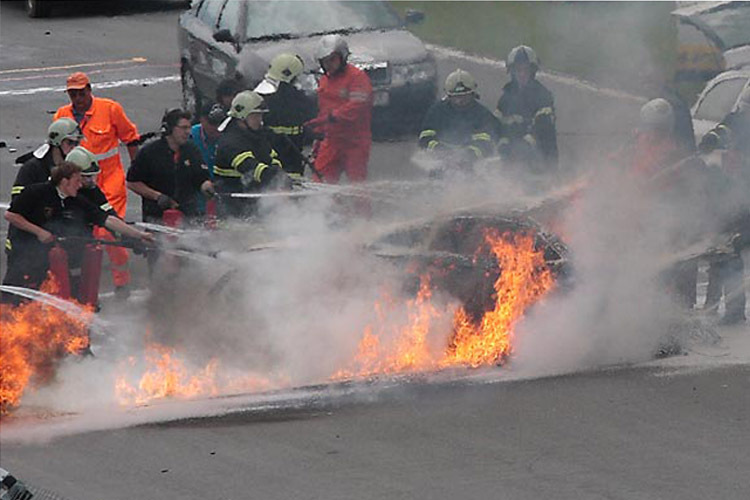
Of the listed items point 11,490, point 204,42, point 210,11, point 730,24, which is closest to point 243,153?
point 11,490

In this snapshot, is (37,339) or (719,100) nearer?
(37,339)

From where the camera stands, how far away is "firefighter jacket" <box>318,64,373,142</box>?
1490cm

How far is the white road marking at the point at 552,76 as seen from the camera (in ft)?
59.5

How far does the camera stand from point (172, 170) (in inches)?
519

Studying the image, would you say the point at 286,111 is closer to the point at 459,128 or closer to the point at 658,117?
the point at 459,128

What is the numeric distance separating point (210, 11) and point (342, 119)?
501 centimetres

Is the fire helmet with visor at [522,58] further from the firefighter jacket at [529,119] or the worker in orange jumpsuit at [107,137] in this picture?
the worker in orange jumpsuit at [107,137]

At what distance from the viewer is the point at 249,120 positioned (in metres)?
13.1

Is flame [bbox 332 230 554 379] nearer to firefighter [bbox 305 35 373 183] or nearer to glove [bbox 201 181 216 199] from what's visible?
glove [bbox 201 181 216 199]

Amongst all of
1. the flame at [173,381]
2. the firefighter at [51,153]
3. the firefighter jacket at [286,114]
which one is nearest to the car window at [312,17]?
the firefighter jacket at [286,114]

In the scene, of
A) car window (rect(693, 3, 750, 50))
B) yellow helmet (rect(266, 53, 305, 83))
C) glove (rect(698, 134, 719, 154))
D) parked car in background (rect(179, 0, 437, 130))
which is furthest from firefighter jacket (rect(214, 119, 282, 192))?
car window (rect(693, 3, 750, 50))

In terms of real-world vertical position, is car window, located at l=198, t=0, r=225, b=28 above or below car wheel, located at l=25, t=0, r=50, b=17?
above

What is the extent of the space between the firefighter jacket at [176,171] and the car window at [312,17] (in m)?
5.65

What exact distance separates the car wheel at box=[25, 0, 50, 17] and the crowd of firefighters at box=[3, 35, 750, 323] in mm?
11011
